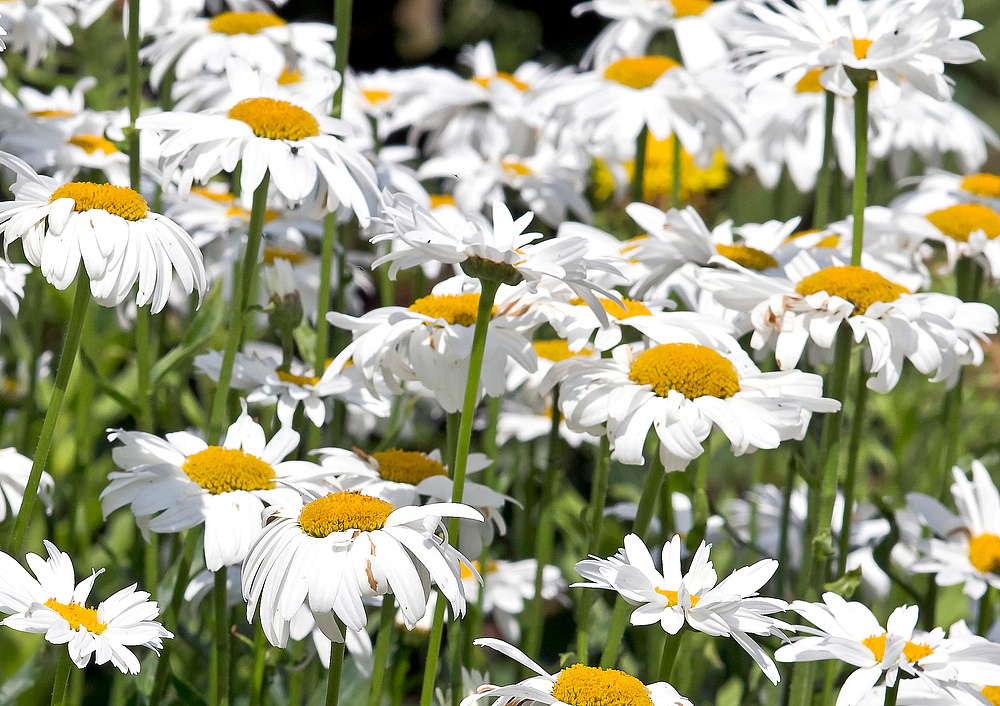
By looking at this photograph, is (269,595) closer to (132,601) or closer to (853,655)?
(132,601)

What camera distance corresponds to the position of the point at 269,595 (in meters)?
0.74

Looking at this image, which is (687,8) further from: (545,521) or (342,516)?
(342,516)

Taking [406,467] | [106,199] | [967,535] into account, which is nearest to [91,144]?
[106,199]

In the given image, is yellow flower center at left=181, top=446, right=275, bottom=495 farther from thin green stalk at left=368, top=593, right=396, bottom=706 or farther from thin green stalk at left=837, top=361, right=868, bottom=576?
thin green stalk at left=837, top=361, right=868, bottom=576

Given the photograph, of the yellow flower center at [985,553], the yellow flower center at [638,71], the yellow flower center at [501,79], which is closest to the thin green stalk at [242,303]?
the yellow flower center at [638,71]

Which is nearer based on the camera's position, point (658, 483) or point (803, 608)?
point (803, 608)

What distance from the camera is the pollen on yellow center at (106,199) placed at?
862 mm

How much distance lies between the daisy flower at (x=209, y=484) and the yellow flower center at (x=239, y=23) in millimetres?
823

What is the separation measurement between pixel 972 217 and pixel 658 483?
0.70m

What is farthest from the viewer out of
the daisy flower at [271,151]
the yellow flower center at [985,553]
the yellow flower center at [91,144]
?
the yellow flower center at [91,144]

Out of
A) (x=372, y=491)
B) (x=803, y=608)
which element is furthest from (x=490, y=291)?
(x=803, y=608)

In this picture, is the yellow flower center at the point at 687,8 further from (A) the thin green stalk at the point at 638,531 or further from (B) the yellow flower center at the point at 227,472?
(B) the yellow flower center at the point at 227,472

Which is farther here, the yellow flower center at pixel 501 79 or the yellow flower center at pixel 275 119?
the yellow flower center at pixel 501 79

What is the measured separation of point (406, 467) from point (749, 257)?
532 millimetres
